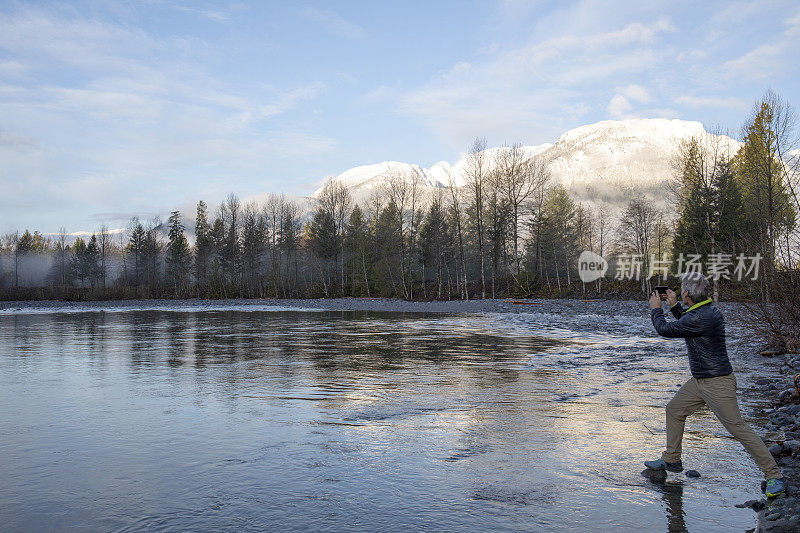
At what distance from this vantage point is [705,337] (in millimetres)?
5230

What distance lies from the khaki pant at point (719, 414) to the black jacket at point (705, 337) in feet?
0.32

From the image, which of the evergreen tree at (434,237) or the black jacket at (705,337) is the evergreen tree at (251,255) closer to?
the evergreen tree at (434,237)

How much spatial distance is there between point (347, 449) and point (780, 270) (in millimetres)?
12114

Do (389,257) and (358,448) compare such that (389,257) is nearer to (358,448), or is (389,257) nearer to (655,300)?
(358,448)

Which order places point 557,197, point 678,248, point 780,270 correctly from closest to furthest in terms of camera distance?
1. point 780,270
2. point 678,248
3. point 557,197

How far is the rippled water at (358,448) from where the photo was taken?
4566 millimetres

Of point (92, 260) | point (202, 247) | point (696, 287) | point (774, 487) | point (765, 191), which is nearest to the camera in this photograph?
point (774, 487)

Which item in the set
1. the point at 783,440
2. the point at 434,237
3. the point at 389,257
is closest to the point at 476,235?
the point at 434,237

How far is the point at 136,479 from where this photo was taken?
5449mm

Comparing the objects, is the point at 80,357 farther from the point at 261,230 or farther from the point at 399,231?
the point at 261,230

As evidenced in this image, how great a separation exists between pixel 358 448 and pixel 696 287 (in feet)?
13.4

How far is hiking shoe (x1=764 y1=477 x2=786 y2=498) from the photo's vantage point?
4.71 meters

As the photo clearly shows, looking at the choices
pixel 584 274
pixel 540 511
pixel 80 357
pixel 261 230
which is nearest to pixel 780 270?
pixel 540 511

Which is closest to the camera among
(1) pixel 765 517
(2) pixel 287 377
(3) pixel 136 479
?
(1) pixel 765 517
